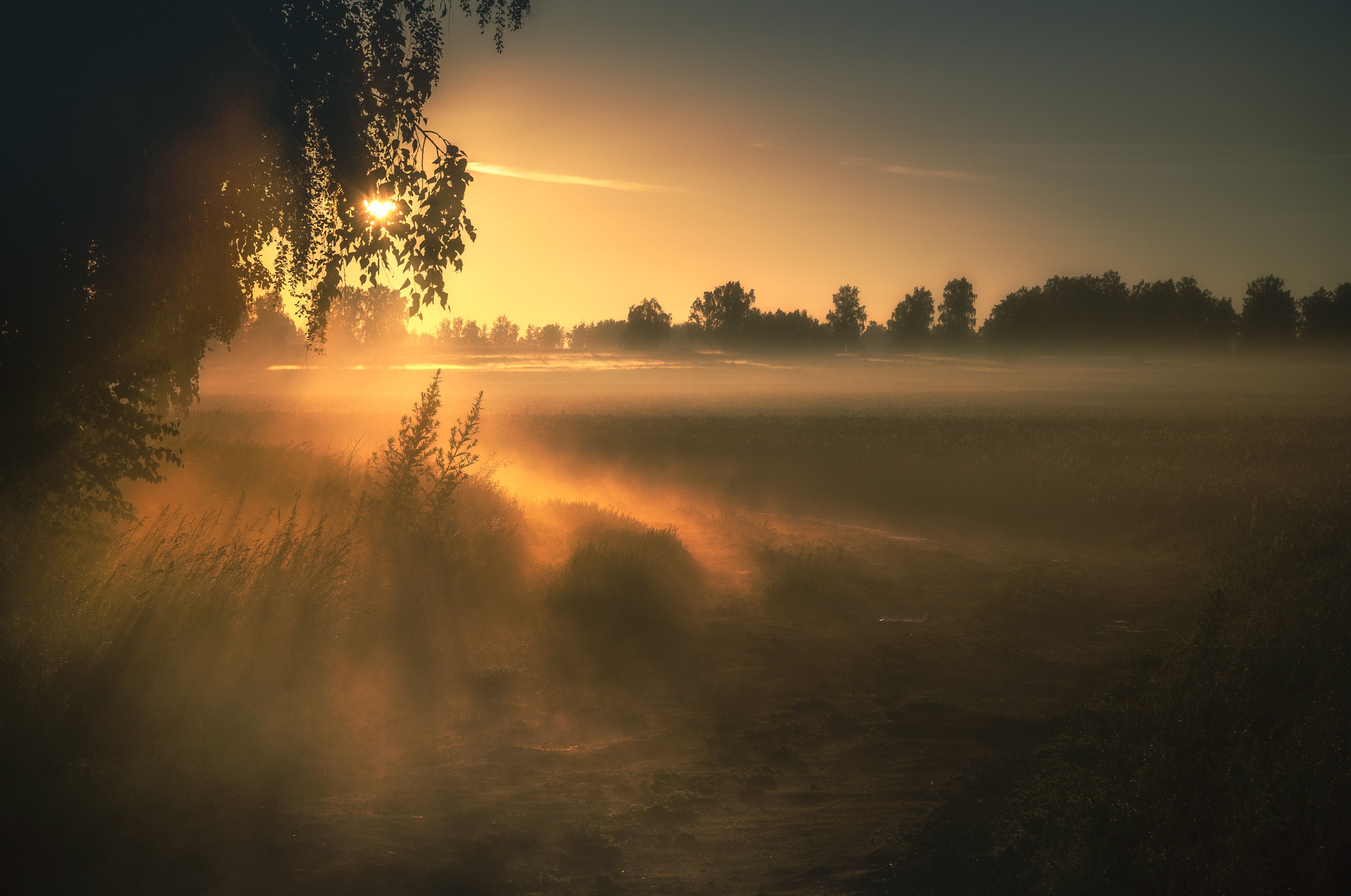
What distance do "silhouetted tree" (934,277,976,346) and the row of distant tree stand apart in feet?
0.41

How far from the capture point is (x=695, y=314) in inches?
4515

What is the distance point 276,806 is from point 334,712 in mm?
1656

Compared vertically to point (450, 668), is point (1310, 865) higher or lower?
higher

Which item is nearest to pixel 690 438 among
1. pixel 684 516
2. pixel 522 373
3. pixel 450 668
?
pixel 684 516

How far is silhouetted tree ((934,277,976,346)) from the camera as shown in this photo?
10244 cm

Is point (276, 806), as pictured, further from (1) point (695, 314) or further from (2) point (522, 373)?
(1) point (695, 314)

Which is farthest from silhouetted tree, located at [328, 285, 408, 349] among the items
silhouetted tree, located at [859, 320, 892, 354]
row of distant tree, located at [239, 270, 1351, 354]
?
silhouetted tree, located at [859, 320, 892, 354]

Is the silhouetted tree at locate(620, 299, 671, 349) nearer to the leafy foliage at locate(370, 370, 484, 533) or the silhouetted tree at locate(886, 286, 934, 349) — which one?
the silhouetted tree at locate(886, 286, 934, 349)

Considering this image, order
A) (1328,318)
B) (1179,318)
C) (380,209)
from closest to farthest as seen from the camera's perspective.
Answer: (380,209) → (1328,318) → (1179,318)

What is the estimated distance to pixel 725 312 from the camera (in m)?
111

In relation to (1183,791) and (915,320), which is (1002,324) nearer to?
(915,320)

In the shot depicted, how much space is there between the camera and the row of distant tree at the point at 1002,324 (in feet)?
259

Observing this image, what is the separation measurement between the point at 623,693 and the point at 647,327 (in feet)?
359

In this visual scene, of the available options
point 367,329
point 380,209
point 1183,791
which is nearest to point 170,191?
point 380,209
